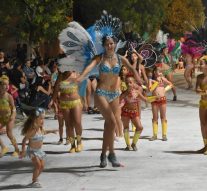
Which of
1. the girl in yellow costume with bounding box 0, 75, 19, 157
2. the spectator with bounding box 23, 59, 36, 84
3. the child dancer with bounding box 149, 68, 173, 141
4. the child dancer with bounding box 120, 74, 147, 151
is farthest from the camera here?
the spectator with bounding box 23, 59, 36, 84

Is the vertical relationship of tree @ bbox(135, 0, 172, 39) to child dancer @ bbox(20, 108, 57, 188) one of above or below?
above

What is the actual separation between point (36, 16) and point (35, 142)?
14.5 metres

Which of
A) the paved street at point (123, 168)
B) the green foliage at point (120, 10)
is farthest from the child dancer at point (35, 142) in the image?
the green foliage at point (120, 10)

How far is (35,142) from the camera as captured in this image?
807cm

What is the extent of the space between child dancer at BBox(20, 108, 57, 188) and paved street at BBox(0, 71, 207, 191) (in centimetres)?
22

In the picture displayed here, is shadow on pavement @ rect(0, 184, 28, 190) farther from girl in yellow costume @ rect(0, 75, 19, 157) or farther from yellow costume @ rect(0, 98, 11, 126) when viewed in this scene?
yellow costume @ rect(0, 98, 11, 126)

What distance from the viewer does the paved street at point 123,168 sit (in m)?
7.89

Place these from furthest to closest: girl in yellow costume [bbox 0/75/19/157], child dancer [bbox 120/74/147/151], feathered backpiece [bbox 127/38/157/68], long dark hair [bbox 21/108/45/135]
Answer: feathered backpiece [bbox 127/38/157/68] < child dancer [bbox 120/74/147/151] < girl in yellow costume [bbox 0/75/19/157] < long dark hair [bbox 21/108/45/135]

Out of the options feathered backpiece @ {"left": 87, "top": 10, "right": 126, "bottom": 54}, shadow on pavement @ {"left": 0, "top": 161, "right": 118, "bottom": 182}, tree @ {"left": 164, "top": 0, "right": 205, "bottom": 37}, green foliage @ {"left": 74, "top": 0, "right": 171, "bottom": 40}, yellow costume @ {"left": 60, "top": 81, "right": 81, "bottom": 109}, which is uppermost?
tree @ {"left": 164, "top": 0, "right": 205, "bottom": 37}

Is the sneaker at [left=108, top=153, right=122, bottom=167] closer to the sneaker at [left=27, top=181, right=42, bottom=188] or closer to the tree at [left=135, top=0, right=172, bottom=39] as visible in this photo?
the sneaker at [left=27, top=181, right=42, bottom=188]

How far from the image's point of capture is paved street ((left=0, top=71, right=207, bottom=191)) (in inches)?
311

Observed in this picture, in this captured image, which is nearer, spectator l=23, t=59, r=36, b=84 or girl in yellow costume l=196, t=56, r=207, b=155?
girl in yellow costume l=196, t=56, r=207, b=155

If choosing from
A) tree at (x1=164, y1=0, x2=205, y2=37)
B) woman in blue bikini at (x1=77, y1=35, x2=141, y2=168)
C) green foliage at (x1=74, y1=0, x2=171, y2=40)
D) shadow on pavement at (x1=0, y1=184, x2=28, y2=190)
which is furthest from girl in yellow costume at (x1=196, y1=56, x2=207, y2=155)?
tree at (x1=164, y1=0, x2=205, y2=37)

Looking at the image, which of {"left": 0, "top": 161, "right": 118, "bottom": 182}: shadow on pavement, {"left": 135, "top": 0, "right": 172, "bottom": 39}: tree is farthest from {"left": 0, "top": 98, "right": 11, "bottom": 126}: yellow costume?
{"left": 135, "top": 0, "right": 172, "bottom": 39}: tree
